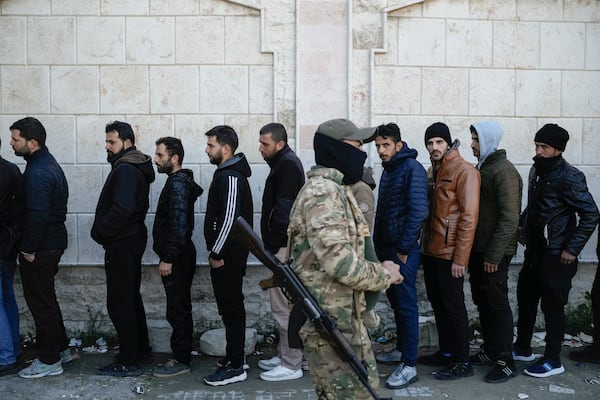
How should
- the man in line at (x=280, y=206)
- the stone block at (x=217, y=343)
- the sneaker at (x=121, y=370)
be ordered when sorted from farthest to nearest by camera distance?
the stone block at (x=217, y=343) < the sneaker at (x=121, y=370) < the man in line at (x=280, y=206)

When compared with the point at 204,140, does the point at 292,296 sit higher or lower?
lower

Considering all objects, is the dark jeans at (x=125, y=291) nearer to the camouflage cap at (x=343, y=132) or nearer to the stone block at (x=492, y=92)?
the camouflage cap at (x=343, y=132)

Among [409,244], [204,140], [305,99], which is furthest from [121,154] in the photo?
[409,244]

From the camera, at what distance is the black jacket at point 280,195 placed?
18.8 ft

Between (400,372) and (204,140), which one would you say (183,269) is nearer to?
(204,140)

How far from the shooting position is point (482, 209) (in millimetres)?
5848

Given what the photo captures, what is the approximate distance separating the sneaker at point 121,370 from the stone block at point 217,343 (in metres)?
0.67

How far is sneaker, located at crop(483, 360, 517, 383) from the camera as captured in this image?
18.8ft

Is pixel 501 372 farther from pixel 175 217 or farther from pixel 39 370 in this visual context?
pixel 39 370

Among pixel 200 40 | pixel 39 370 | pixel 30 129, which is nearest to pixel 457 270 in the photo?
pixel 200 40

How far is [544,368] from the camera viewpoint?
586cm

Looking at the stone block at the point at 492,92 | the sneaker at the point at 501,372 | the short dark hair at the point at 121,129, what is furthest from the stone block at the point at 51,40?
the sneaker at the point at 501,372

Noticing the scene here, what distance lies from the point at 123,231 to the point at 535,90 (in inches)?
162

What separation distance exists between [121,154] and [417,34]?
3.02 meters
